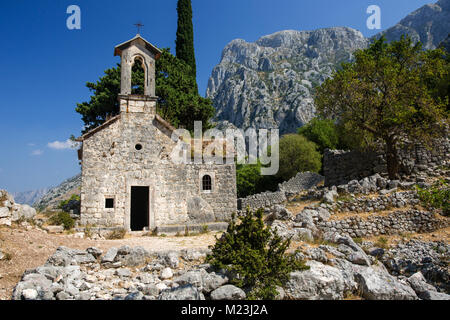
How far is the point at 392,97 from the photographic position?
16.4 metres

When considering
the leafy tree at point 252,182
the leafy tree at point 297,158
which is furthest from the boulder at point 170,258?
the leafy tree at point 297,158

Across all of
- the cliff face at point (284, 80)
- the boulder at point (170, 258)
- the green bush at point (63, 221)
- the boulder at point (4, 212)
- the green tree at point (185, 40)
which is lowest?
the boulder at point (170, 258)

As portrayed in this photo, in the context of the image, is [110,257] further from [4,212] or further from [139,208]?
[139,208]

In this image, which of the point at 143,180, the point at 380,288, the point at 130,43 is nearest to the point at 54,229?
the point at 143,180

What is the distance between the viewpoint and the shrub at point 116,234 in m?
12.9

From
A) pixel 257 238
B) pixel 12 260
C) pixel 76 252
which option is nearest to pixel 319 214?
pixel 257 238

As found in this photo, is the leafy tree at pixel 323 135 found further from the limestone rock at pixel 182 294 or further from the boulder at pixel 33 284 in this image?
the boulder at pixel 33 284

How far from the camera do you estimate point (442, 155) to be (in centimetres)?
1680

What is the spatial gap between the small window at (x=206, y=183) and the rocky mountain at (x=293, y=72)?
62290 mm

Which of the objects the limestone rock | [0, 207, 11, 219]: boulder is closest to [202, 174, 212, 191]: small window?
Result: [0, 207, 11, 219]: boulder

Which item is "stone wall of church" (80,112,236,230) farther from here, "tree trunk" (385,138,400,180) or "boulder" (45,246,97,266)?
"tree trunk" (385,138,400,180)

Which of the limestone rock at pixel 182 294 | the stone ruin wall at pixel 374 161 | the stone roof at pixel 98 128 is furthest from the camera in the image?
the stone ruin wall at pixel 374 161

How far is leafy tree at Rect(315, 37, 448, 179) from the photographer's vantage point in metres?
16.3

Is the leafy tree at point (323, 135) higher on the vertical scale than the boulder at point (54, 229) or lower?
higher
